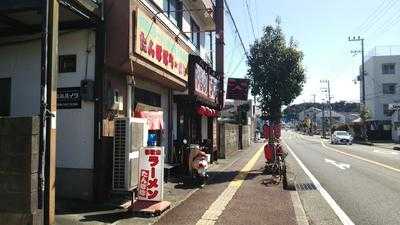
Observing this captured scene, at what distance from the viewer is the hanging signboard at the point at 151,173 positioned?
10359mm

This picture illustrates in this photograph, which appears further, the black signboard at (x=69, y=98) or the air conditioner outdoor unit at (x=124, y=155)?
the black signboard at (x=69, y=98)

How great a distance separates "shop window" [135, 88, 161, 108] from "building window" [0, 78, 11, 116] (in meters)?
3.33

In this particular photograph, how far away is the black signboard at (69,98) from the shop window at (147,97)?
2.87 m

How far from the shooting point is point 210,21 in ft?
83.1

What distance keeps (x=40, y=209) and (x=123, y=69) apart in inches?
169

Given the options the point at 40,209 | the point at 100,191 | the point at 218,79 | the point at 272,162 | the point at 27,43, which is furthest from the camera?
the point at 218,79

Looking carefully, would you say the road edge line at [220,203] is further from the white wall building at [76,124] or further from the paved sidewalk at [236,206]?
the white wall building at [76,124]

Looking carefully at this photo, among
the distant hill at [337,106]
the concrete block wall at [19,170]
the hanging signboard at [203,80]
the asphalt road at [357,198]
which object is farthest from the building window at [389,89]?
the distant hill at [337,106]

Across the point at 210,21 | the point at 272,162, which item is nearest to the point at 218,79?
the point at 210,21

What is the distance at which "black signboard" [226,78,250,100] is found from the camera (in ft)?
90.1

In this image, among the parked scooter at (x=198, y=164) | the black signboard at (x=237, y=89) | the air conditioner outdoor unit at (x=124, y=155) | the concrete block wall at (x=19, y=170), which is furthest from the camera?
the black signboard at (x=237, y=89)

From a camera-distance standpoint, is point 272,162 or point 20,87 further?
point 272,162

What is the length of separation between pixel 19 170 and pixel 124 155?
335 cm

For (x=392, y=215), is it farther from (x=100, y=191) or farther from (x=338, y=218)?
(x=100, y=191)
